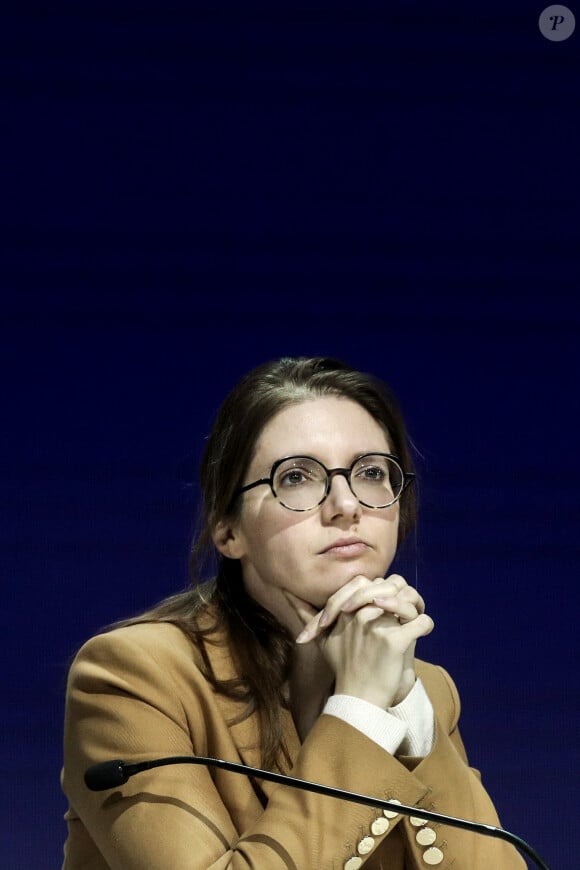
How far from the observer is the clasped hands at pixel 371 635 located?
173 cm

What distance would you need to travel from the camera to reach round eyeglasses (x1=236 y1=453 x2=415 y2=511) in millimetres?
1861

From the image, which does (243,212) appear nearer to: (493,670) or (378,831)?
(493,670)

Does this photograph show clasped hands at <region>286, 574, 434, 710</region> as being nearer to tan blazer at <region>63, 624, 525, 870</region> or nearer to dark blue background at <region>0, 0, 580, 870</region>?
tan blazer at <region>63, 624, 525, 870</region>

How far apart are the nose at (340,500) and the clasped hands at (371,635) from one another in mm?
90

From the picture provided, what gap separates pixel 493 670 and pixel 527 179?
3.31 feet

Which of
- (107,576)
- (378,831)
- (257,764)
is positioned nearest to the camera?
(378,831)

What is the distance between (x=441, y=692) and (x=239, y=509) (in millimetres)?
459

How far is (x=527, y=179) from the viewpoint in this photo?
2816 mm

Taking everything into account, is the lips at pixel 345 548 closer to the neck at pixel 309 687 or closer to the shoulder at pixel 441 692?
the neck at pixel 309 687

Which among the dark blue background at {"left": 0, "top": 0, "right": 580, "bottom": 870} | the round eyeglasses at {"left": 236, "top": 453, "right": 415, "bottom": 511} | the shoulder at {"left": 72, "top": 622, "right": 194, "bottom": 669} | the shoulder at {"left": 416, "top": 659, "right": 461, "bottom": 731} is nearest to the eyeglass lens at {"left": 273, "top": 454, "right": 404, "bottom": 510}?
the round eyeglasses at {"left": 236, "top": 453, "right": 415, "bottom": 511}

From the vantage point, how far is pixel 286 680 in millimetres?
1979

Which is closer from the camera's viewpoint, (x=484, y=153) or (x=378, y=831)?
(x=378, y=831)

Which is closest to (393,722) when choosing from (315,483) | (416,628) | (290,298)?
(416,628)

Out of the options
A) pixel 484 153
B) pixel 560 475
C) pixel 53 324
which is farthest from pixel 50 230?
pixel 560 475
